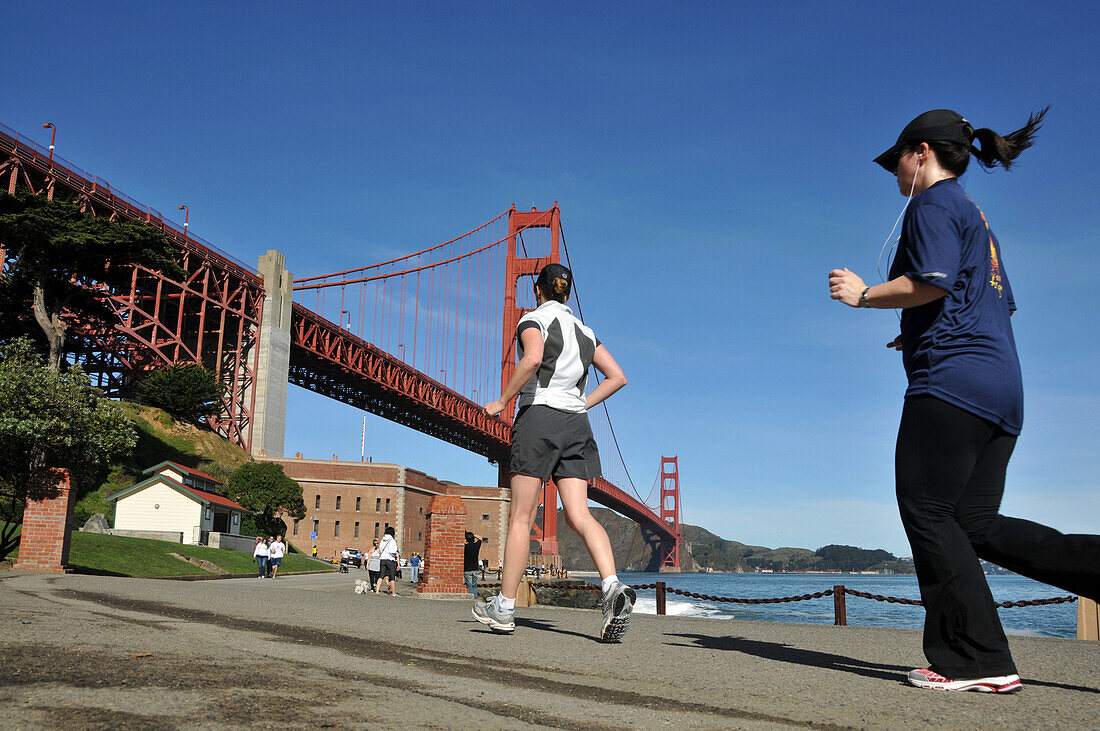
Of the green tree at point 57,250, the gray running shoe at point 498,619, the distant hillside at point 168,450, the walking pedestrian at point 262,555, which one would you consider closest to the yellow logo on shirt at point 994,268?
the gray running shoe at point 498,619

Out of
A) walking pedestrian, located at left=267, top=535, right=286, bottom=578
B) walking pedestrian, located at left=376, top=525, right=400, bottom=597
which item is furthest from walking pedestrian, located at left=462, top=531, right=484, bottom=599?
walking pedestrian, located at left=267, top=535, right=286, bottom=578

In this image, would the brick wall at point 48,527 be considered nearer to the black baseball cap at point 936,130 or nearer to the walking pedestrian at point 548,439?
the walking pedestrian at point 548,439

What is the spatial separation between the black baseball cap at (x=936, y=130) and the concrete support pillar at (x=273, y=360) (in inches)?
1827

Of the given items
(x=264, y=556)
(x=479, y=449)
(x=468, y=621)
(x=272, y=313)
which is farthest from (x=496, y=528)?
(x=468, y=621)

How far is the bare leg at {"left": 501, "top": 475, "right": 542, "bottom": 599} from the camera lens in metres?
4.28

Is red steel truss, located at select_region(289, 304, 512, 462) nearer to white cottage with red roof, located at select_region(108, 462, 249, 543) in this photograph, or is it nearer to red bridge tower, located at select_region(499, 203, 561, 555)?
red bridge tower, located at select_region(499, 203, 561, 555)

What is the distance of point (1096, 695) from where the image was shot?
267 cm

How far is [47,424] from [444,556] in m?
9.22

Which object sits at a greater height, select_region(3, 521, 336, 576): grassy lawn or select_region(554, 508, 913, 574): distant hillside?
select_region(3, 521, 336, 576): grassy lawn

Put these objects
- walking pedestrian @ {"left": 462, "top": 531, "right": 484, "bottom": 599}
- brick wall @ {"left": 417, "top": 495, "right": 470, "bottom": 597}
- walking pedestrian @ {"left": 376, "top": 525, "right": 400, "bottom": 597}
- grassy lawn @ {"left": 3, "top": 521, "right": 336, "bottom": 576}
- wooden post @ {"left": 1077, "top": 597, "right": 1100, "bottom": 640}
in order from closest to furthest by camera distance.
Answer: wooden post @ {"left": 1077, "top": 597, "right": 1100, "bottom": 640}
brick wall @ {"left": 417, "top": 495, "right": 470, "bottom": 597}
walking pedestrian @ {"left": 462, "top": 531, "right": 484, "bottom": 599}
grassy lawn @ {"left": 3, "top": 521, "right": 336, "bottom": 576}
walking pedestrian @ {"left": 376, "top": 525, "right": 400, "bottom": 597}

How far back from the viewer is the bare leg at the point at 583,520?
4.23 meters

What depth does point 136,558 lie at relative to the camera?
19.5 m

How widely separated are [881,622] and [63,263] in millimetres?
31057

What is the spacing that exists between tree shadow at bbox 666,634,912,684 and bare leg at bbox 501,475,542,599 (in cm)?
86
